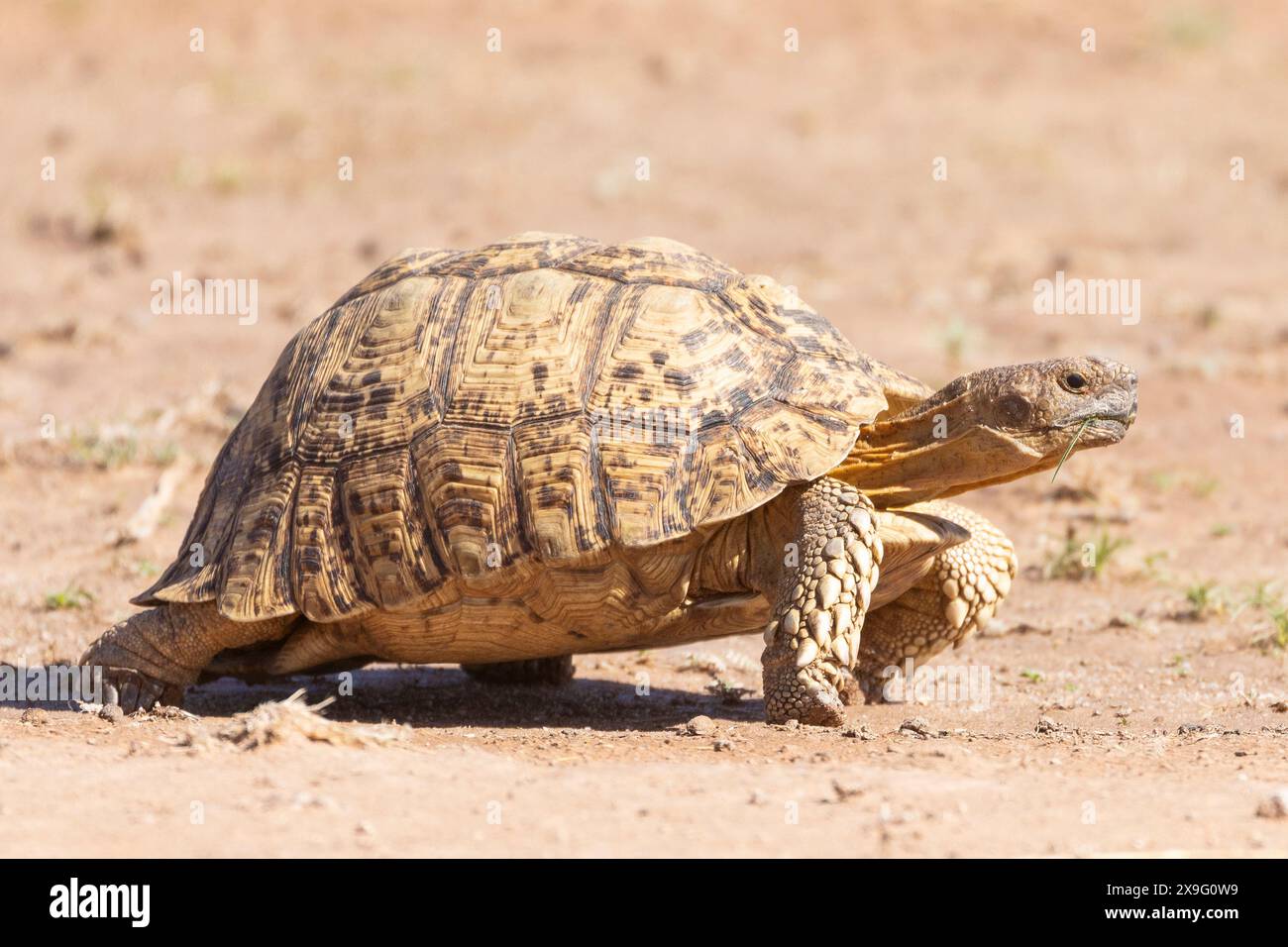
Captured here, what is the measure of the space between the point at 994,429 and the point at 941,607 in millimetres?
1000

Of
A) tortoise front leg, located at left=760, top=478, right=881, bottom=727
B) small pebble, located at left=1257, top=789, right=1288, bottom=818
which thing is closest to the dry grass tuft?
tortoise front leg, located at left=760, top=478, right=881, bottom=727

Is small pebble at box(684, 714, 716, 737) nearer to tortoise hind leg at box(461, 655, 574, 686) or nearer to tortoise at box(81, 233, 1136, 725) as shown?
tortoise at box(81, 233, 1136, 725)

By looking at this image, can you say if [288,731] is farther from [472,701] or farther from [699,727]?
[472,701]

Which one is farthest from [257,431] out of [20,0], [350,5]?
[20,0]

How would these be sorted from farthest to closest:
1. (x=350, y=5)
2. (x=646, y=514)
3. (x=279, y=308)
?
(x=350, y=5) < (x=279, y=308) < (x=646, y=514)

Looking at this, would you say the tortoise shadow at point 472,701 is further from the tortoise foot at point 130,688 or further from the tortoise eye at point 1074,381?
the tortoise eye at point 1074,381

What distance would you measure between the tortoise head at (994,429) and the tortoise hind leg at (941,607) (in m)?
0.46

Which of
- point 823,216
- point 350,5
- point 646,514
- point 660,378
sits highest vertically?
point 350,5

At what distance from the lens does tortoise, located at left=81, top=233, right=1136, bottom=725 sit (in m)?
5.88

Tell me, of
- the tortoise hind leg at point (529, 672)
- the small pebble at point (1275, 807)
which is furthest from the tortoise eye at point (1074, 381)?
the tortoise hind leg at point (529, 672)

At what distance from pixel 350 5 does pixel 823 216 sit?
8.21 metres

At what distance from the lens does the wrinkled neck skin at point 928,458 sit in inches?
241

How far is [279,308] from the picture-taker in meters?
13.6

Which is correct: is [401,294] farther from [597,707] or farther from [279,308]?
[279,308]
